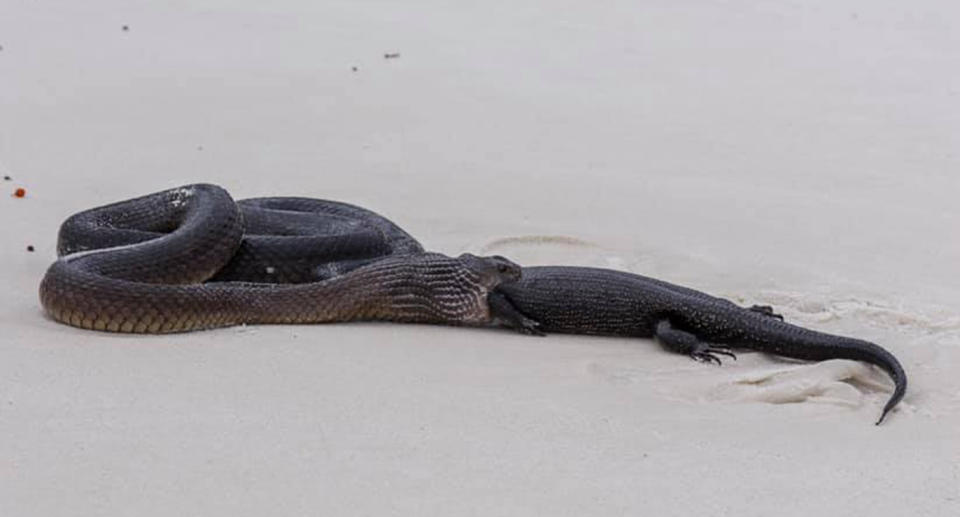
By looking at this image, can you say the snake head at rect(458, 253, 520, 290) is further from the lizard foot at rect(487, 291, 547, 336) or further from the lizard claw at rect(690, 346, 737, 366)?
the lizard claw at rect(690, 346, 737, 366)

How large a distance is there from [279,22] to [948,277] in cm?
628

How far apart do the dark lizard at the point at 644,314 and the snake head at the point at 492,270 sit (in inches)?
1.2

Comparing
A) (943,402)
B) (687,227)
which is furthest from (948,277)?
(943,402)

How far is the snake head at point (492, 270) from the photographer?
6184 mm

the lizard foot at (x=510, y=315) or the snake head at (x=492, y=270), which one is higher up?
the snake head at (x=492, y=270)

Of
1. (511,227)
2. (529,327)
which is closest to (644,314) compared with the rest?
(529,327)

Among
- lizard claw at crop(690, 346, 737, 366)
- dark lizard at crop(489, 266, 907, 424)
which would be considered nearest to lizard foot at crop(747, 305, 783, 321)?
dark lizard at crop(489, 266, 907, 424)

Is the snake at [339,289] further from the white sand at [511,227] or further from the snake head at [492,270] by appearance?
the white sand at [511,227]

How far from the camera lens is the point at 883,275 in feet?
22.9

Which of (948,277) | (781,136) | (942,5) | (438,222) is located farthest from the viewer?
(942,5)

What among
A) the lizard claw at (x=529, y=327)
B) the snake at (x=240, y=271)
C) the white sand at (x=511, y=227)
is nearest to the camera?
the white sand at (x=511, y=227)

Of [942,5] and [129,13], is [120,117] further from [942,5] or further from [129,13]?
[942,5]

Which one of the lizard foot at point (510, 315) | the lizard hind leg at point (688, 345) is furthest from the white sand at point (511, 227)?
the lizard foot at point (510, 315)

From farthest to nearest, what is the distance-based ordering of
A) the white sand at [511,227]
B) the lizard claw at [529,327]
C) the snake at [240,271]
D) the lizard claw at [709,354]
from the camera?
the lizard claw at [529,327]
the lizard claw at [709,354]
the snake at [240,271]
the white sand at [511,227]
